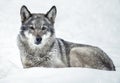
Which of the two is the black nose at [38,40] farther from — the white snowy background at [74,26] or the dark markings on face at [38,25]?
the white snowy background at [74,26]

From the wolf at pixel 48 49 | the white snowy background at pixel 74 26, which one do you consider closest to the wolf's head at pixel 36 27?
the wolf at pixel 48 49

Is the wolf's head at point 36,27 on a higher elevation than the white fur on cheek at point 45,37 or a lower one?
higher

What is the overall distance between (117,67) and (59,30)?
0.86m

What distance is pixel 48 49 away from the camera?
3.95m

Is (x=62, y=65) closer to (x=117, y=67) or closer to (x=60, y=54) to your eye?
(x=60, y=54)

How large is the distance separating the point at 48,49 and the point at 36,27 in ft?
0.97

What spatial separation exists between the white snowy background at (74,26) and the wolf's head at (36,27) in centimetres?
28

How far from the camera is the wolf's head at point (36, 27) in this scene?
147 inches

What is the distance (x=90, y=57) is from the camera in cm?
403

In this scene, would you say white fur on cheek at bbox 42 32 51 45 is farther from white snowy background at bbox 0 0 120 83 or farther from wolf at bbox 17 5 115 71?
white snowy background at bbox 0 0 120 83

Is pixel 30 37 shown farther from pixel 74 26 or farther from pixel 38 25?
pixel 74 26

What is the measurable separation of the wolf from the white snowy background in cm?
13

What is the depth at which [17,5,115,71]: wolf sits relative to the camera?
3.79m

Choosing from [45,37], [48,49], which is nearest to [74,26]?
[48,49]
